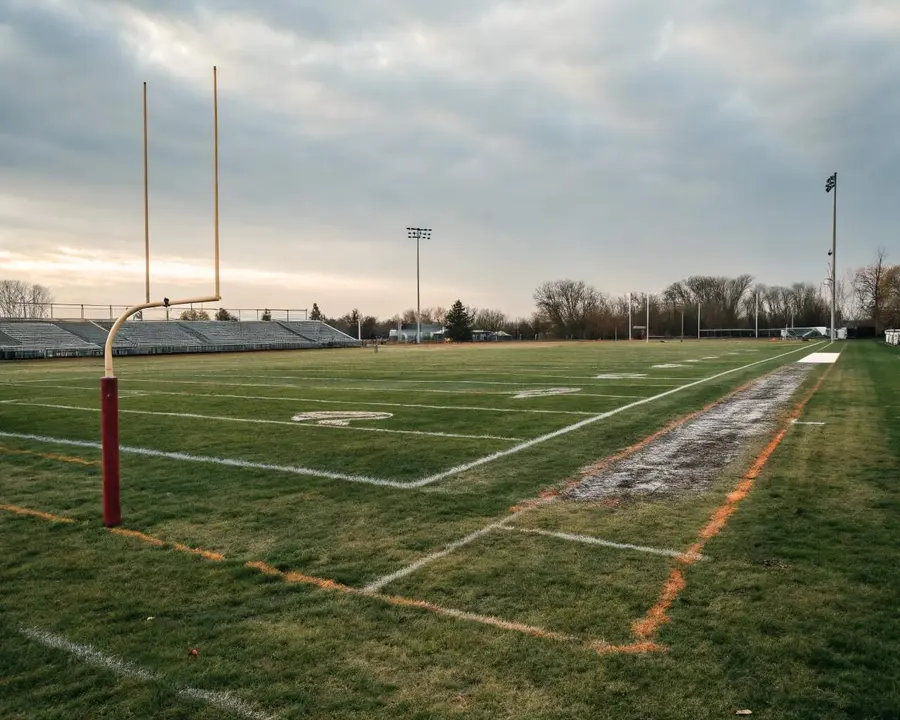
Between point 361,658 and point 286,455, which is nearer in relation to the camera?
point 361,658

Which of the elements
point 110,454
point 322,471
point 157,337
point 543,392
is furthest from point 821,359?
point 157,337

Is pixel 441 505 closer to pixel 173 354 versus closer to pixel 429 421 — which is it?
Result: pixel 429 421

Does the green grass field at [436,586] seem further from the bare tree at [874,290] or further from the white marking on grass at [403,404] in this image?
the bare tree at [874,290]

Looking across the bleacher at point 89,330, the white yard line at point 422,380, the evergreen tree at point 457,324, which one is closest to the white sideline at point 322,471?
the white yard line at point 422,380

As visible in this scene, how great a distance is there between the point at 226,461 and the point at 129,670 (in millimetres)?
4828

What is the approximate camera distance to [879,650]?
3.11 meters

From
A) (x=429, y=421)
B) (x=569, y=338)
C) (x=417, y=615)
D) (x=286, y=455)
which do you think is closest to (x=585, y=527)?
(x=417, y=615)

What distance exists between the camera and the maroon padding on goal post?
515cm

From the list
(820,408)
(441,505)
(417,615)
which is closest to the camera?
(417,615)

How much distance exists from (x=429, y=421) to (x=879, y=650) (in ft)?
26.5

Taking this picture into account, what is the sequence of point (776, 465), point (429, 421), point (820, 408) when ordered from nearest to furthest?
point (776, 465) → point (429, 421) → point (820, 408)

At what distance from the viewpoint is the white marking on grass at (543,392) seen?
572 inches

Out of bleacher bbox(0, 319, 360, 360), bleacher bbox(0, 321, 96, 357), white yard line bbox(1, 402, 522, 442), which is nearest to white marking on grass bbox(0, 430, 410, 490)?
white yard line bbox(1, 402, 522, 442)

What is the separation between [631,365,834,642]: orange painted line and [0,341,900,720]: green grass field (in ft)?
0.16
